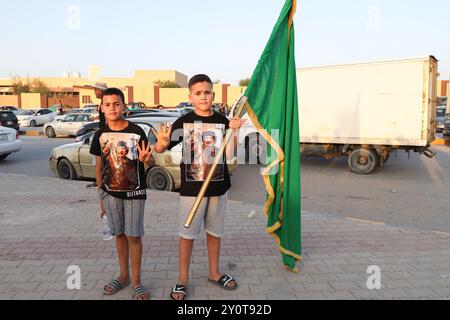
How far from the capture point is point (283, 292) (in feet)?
11.4

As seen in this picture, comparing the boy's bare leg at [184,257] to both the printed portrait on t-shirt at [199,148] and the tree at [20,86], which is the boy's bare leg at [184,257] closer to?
the printed portrait on t-shirt at [199,148]

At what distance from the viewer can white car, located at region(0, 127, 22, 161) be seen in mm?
12508

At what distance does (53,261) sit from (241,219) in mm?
2659

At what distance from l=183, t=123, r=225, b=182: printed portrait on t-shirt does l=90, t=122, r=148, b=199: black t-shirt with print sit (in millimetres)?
386

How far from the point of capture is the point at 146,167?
25.3 feet

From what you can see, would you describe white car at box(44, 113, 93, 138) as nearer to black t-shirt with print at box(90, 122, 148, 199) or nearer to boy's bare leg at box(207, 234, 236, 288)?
black t-shirt with print at box(90, 122, 148, 199)

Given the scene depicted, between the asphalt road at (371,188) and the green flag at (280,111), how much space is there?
122 inches

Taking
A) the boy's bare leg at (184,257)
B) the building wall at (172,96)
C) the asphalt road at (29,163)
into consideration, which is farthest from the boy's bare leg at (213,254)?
the building wall at (172,96)

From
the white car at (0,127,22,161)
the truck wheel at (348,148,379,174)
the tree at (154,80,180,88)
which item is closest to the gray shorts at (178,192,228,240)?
the truck wheel at (348,148,379,174)

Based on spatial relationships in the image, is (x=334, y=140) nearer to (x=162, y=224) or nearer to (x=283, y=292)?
(x=162, y=224)

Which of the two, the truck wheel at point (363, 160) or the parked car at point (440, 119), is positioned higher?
the parked car at point (440, 119)

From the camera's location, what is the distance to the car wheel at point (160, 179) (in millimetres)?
7902

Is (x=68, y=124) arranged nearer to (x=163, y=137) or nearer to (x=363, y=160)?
(x=363, y=160)
